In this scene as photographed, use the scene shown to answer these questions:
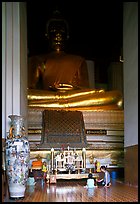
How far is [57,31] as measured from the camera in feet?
16.7

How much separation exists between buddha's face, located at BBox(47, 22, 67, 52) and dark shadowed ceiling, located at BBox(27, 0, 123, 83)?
167 mm

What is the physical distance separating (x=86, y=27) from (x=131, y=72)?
238 centimetres

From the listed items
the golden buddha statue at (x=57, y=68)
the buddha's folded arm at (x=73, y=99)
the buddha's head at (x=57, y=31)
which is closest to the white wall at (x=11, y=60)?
the buddha's folded arm at (x=73, y=99)

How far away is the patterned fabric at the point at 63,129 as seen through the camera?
367 cm

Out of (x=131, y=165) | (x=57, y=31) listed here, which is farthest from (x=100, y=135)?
(x=57, y=31)

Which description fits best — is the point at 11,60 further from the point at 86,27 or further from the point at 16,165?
the point at 86,27

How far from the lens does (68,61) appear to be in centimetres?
511

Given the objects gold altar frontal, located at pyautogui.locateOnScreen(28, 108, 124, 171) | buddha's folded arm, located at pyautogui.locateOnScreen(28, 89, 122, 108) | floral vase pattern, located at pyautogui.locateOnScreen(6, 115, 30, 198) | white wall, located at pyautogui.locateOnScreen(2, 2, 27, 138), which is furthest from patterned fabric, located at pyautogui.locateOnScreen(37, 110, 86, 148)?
floral vase pattern, located at pyautogui.locateOnScreen(6, 115, 30, 198)

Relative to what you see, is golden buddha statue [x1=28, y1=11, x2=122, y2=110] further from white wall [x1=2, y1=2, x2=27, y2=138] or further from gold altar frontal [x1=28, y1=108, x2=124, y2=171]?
white wall [x1=2, y1=2, x2=27, y2=138]

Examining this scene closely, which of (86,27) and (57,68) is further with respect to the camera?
(86,27)

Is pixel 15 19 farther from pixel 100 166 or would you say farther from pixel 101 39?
pixel 101 39

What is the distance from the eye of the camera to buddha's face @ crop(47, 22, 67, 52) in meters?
5.06

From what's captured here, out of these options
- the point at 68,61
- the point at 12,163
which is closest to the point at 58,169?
the point at 12,163

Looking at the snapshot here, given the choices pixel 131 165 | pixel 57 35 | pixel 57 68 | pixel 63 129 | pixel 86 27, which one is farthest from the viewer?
pixel 86 27
